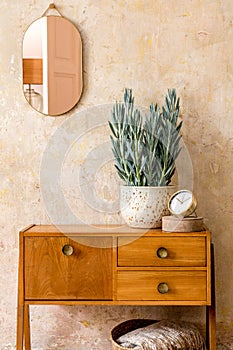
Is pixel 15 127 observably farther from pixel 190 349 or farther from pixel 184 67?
pixel 190 349

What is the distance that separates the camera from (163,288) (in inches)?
94.3

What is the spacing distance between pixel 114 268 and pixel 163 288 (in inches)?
8.2

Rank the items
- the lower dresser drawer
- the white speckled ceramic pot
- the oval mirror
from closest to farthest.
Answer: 1. the lower dresser drawer
2. the white speckled ceramic pot
3. the oval mirror

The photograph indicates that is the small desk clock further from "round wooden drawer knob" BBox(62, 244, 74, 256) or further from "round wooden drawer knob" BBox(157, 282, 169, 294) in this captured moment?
"round wooden drawer knob" BBox(62, 244, 74, 256)

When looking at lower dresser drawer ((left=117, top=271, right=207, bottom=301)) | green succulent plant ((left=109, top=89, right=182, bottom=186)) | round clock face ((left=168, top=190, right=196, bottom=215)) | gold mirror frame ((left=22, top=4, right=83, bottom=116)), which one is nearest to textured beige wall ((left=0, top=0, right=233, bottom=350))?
gold mirror frame ((left=22, top=4, right=83, bottom=116))

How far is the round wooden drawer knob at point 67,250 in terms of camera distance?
2.41 m

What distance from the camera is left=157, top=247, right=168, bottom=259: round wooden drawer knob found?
2387 mm

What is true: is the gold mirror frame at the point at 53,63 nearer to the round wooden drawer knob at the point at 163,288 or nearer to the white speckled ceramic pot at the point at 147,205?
the white speckled ceramic pot at the point at 147,205

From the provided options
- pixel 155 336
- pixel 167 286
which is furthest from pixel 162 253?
pixel 155 336

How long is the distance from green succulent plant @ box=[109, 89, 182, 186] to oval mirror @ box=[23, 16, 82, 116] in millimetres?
273

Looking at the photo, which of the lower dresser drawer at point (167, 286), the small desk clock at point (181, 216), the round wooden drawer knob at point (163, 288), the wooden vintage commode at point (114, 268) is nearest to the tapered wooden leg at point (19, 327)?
the wooden vintage commode at point (114, 268)

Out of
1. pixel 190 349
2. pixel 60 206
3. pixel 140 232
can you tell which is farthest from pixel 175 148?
pixel 190 349

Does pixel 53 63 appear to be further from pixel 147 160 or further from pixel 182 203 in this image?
pixel 182 203

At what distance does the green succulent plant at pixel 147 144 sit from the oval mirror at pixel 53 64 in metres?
0.27
